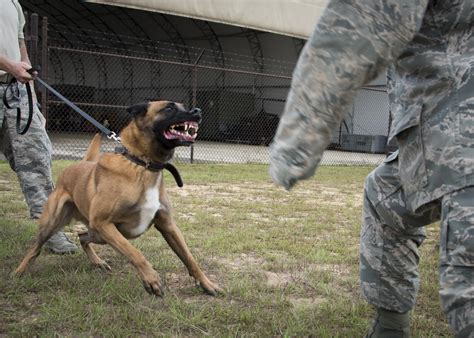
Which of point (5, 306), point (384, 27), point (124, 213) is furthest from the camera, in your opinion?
point (124, 213)

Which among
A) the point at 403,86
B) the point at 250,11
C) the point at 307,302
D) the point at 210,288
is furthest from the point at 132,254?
the point at 250,11

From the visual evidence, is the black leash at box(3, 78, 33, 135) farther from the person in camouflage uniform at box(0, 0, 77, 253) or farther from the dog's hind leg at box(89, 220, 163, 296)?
the dog's hind leg at box(89, 220, 163, 296)

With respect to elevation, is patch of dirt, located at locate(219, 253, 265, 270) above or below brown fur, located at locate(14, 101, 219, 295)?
below

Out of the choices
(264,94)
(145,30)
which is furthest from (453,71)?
(145,30)

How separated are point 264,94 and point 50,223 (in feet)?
67.2

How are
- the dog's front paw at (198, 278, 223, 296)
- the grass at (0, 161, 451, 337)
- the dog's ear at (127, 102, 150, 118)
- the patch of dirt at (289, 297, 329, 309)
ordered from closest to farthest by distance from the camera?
the grass at (0, 161, 451, 337), the patch of dirt at (289, 297, 329, 309), the dog's front paw at (198, 278, 223, 296), the dog's ear at (127, 102, 150, 118)

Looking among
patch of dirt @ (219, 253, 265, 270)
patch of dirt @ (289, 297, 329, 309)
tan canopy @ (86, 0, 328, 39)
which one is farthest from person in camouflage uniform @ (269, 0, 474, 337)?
tan canopy @ (86, 0, 328, 39)

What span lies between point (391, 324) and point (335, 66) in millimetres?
1356

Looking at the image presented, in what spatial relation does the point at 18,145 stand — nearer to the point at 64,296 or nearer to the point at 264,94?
the point at 64,296

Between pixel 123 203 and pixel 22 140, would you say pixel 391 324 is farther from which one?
pixel 22 140

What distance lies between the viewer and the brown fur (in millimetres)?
3115

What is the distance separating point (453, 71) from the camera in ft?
4.55

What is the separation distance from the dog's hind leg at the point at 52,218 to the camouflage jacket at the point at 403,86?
8.31ft

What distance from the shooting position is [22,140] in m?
3.93
